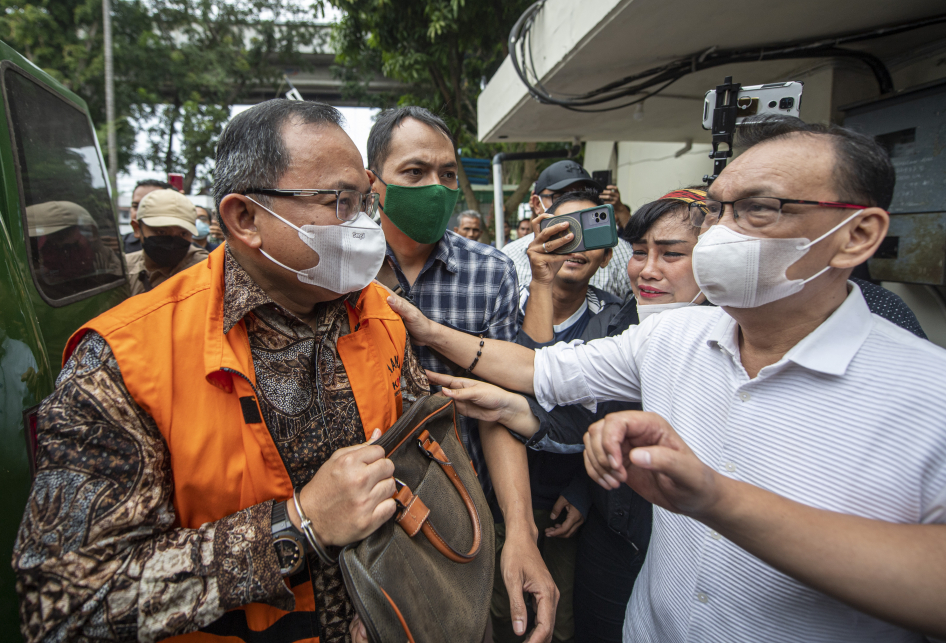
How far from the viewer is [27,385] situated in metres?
1.43

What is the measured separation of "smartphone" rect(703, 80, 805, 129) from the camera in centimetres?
173

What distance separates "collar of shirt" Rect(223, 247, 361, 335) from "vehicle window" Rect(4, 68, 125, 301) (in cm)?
80

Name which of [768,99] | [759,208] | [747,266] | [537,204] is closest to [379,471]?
[747,266]

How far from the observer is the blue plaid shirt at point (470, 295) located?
2111mm

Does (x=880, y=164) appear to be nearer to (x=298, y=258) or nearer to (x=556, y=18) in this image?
(x=298, y=258)

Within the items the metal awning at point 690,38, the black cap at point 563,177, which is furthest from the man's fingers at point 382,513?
the metal awning at point 690,38

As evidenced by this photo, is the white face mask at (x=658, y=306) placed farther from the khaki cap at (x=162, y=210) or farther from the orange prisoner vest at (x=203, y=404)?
the khaki cap at (x=162, y=210)

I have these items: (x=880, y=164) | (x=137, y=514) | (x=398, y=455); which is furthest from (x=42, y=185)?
(x=880, y=164)

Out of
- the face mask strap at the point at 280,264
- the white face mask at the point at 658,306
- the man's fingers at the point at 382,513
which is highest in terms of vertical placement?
the face mask strap at the point at 280,264

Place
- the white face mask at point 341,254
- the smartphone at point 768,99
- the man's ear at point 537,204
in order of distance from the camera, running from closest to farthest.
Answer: the white face mask at point 341,254 < the smartphone at point 768,99 < the man's ear at point 537,204

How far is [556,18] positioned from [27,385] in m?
4.35

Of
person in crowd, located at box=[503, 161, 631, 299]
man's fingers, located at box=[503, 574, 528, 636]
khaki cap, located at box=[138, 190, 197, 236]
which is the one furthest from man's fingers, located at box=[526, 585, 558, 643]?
khaki cap, located at box=[138, 190, 197, 236]

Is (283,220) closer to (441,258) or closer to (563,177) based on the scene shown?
(441,258)

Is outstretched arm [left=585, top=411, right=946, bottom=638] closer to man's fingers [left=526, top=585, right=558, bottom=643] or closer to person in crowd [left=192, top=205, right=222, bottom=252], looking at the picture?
man's fingers [left=526, top=585, right=558, bottom=643]
